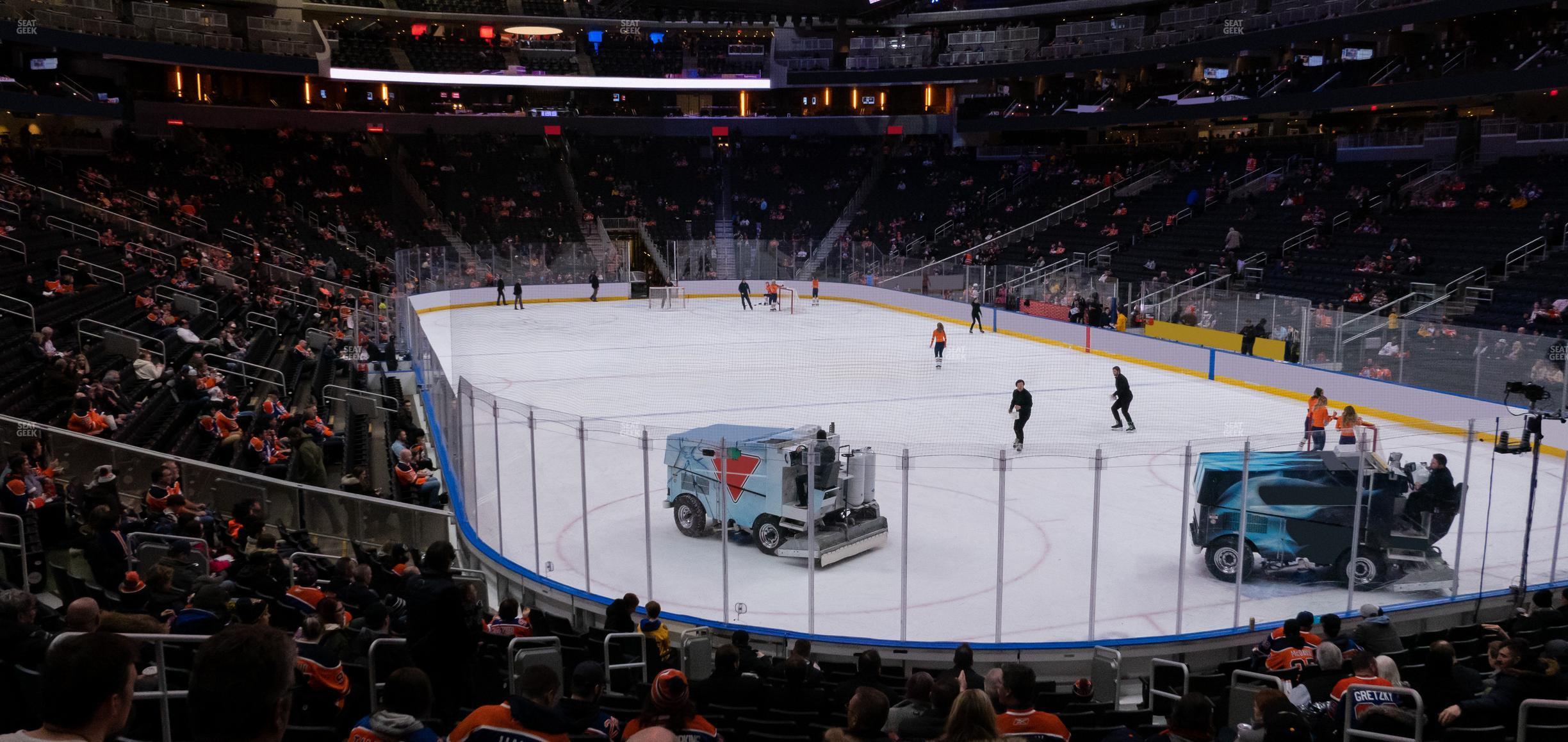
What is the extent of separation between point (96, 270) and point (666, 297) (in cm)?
2169

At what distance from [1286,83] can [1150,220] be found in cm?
609

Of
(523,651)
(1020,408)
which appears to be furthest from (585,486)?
(1020,408)

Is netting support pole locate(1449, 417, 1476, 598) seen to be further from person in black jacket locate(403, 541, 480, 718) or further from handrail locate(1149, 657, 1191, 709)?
person in black jacket locate(403, 541, 480, 718)

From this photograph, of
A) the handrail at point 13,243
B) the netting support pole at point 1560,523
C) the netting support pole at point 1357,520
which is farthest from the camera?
the handrail at point 13,243

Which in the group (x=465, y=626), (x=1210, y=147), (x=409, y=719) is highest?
(x=1210, y=147)

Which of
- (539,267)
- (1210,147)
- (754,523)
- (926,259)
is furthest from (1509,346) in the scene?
(539,267)

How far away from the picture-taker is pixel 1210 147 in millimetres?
42719

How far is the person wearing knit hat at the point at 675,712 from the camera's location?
4625 mm

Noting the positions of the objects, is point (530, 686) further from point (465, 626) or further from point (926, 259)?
point (926, 259)

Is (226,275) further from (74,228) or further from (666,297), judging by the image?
(666,297)

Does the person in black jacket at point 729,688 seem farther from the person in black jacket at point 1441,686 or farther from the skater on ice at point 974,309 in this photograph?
the skater on ice at point 974,309

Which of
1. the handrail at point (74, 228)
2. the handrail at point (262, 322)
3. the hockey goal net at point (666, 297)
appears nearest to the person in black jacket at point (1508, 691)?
the handrail at point (262, 322)

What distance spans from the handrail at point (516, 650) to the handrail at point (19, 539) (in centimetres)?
353

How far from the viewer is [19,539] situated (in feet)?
28.2
